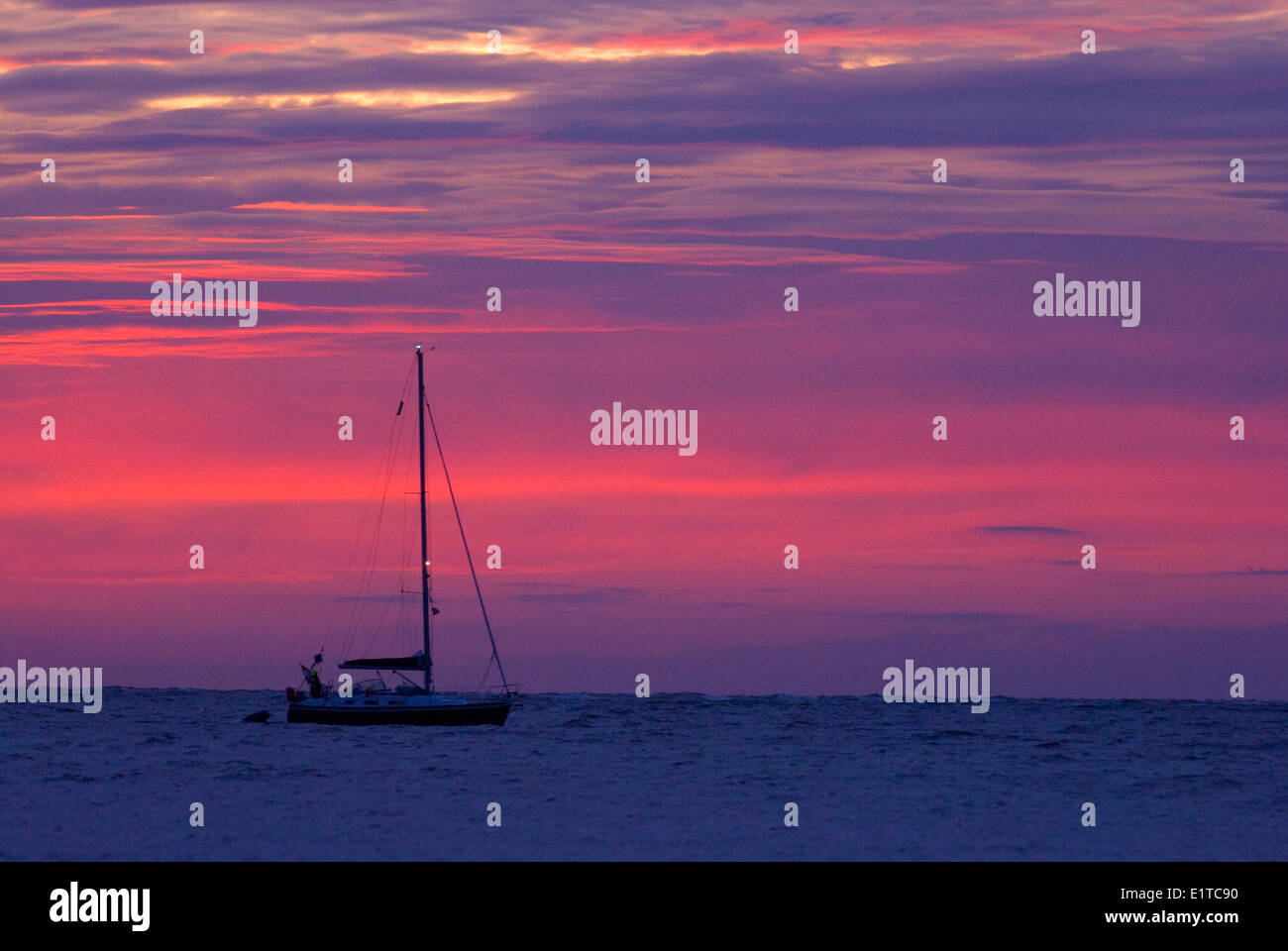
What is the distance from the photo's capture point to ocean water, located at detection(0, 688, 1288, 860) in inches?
1588

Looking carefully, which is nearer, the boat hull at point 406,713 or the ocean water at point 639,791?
the ocean water at point 639,791

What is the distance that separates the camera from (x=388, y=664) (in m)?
72.2

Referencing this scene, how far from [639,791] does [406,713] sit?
19850 mm

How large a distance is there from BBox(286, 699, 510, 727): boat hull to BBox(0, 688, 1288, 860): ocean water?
3.06ft

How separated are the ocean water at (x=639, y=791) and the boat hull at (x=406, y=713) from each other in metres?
0.93

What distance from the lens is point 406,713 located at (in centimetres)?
7056

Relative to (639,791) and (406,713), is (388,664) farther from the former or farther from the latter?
(639,791)

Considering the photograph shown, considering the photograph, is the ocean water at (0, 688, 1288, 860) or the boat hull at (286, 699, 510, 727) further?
the boat hull at (286, 699, 510, 727)

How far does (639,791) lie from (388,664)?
21896 mm

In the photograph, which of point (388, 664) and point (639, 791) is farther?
point (388, 664)

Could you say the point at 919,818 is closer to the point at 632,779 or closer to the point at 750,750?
the point at 632,779

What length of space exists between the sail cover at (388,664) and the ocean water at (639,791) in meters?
2.83

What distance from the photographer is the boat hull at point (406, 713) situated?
70.4 m
